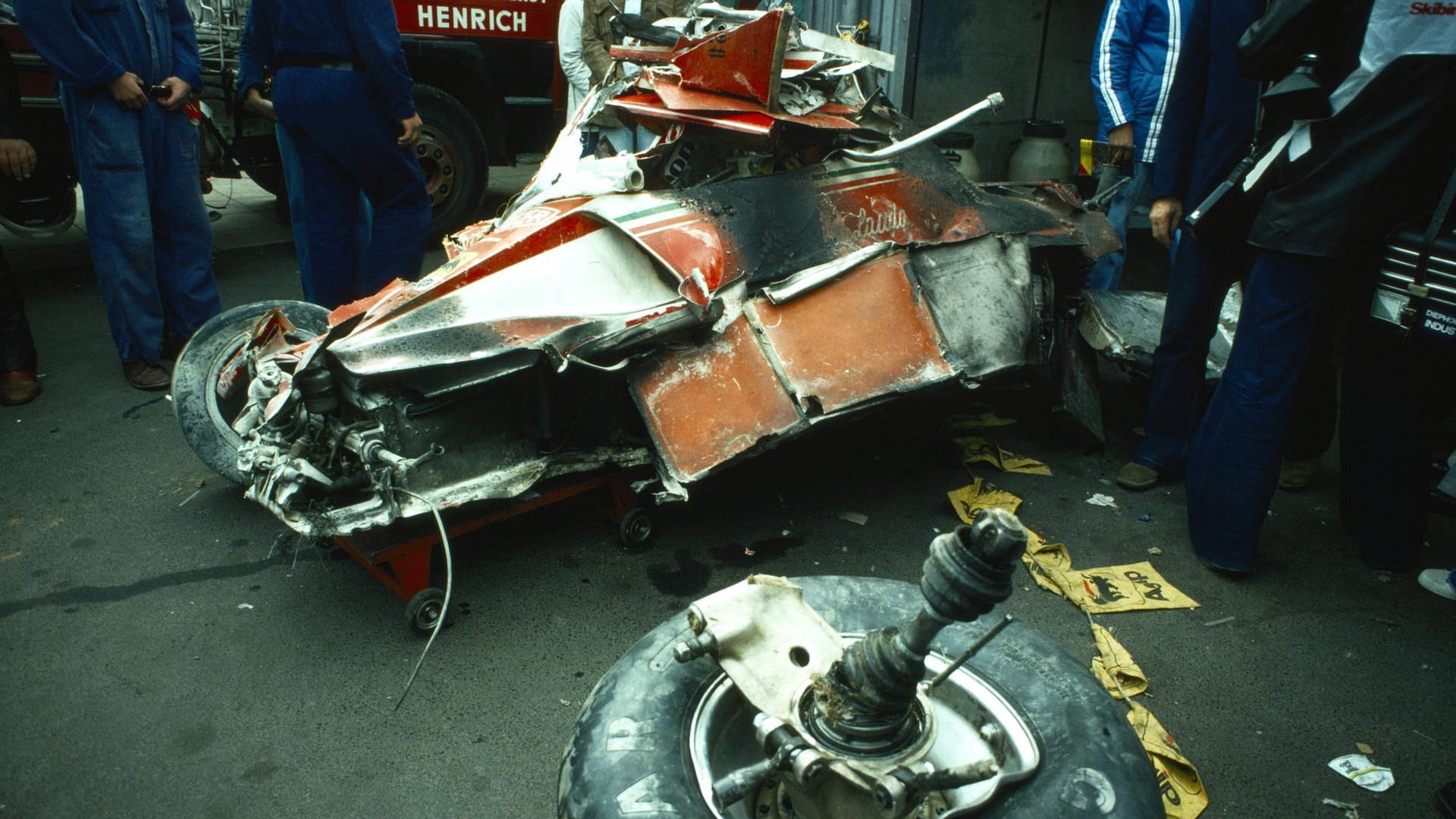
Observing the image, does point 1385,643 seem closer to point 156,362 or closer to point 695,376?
point 695,376

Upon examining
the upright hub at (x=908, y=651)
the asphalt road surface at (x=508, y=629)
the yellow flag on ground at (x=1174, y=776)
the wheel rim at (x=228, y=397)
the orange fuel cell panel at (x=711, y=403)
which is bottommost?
the asphalt road surface at (x=508, y=629)

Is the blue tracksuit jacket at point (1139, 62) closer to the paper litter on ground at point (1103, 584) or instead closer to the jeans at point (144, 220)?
the paper litter on ground at point (1103, 584)

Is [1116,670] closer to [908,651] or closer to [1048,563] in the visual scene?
[1048,563]

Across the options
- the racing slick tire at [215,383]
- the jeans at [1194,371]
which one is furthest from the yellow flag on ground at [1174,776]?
the racing slick tire at [215,383]

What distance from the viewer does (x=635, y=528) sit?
121 inches

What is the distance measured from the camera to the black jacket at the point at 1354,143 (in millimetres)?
2389

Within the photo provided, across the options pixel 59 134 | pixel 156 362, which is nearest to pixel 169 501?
pixel 156 362

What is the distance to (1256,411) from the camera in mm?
2783

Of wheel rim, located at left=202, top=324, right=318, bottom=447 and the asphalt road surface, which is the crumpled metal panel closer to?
the asphalt road surface

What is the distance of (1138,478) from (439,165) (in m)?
4.92

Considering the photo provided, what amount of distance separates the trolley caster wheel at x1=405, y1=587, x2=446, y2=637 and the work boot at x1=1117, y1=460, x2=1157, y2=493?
2621mm

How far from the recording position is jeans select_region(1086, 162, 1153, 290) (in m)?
4.75

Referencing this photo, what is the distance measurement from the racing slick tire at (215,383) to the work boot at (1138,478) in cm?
309

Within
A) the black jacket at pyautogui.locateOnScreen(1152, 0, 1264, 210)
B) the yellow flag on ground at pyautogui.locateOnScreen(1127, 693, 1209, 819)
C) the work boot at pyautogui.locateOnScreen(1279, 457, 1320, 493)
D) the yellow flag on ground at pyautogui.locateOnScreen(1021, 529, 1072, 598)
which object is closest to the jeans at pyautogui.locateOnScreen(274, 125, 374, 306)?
the yellow flag on ground at pyautogui.locateOnScreen(1021, 529, 1072, 598)
